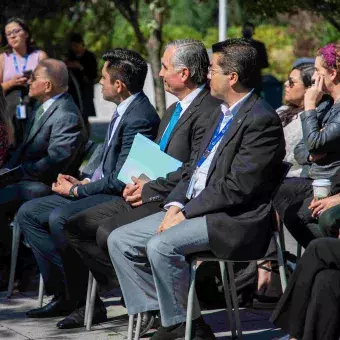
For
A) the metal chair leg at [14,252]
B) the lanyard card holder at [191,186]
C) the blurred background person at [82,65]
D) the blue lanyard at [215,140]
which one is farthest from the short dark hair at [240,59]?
the blurred background person at [82,65]

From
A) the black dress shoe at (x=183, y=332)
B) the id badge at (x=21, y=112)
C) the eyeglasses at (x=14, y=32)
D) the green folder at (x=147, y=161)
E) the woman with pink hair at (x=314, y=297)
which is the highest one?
the eyeglasses at (x=14, y=32)

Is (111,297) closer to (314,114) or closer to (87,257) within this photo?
(87,257)

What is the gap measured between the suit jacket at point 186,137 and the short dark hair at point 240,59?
0.48 metres

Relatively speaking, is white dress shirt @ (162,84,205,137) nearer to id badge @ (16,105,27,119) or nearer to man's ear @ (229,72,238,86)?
man's ear @ (229,72,238,86)

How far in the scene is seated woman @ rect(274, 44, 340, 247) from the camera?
20.0ft

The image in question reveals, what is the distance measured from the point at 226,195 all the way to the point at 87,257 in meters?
1.31

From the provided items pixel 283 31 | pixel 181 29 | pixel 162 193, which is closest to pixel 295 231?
pixel 162 193

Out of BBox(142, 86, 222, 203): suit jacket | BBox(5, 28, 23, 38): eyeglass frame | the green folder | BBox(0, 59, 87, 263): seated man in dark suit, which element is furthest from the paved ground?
BBox(5, 28, 23, 38): eyeglass frame

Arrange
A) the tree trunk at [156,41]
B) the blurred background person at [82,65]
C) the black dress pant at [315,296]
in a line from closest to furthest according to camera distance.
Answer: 1. the black dress pant at [315,296]
2. the blurred background person at [82,65]
3. the tree trunk at [156,41]

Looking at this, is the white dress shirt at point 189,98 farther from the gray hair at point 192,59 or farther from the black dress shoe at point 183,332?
the black dress shoe at point 183,332

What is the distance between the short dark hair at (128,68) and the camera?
6.84 metres

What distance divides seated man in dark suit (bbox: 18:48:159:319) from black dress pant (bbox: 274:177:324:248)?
3.16 ft

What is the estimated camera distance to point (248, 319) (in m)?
6.64

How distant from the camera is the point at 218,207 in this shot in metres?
5.62
